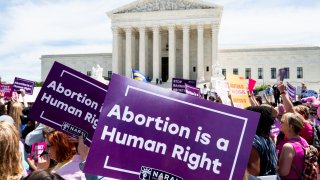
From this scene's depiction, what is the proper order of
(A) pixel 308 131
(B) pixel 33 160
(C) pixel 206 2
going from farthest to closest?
(C) pixel 206 2 < (A) pixel 308 131 < (B) pixel 33 160

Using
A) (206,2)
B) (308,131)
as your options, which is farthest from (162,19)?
(308,131)

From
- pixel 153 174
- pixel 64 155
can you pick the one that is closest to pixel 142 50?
pixel 64 155

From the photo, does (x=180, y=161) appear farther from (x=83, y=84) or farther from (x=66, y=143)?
(x=83, y=84)

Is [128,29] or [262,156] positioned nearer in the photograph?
[262,156]

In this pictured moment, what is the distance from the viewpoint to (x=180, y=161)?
3.41 meters

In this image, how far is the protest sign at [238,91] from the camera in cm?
1023

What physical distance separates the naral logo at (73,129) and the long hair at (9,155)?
1293 mm

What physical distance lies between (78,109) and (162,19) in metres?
56.4

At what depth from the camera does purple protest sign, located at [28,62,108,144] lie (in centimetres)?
507

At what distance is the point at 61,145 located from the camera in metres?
4.76

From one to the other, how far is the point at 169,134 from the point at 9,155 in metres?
1.53

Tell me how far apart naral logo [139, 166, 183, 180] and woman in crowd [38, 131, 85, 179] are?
1.22 metres

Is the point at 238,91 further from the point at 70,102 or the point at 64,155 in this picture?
the point at 64,155

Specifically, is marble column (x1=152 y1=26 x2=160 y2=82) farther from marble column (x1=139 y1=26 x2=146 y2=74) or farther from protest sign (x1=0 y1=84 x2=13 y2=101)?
protest sign (x1=0 y1=84 x2=13 y2=101)
